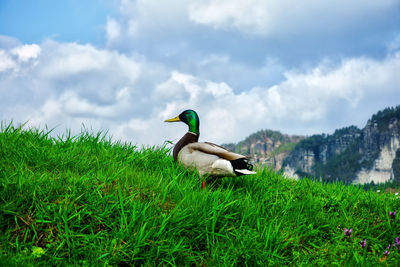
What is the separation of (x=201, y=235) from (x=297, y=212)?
1.72 meters

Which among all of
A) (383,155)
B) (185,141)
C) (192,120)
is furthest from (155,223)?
(383,155)

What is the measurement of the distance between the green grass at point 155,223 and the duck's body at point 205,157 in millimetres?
278

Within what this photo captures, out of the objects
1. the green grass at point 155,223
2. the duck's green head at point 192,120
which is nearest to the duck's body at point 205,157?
the duck's green head at point 192,120

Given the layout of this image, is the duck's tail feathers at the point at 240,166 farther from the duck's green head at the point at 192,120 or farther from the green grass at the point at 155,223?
the duck's green head at the point at 192,120

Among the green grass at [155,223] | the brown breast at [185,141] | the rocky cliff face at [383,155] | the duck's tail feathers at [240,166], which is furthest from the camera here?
the rocky cliff face at [383,155]

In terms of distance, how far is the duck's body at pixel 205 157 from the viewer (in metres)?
5.25

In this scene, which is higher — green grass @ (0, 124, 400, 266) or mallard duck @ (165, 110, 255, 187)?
mallard duck @ (165, 110, 255, 187)

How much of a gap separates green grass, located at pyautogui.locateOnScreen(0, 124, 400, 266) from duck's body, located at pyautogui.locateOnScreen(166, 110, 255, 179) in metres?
0.28

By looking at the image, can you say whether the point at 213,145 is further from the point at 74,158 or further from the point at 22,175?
the point at 22,175

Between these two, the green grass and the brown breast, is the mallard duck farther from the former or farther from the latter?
the green grass

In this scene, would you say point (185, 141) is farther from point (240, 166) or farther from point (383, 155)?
point (383, 155)

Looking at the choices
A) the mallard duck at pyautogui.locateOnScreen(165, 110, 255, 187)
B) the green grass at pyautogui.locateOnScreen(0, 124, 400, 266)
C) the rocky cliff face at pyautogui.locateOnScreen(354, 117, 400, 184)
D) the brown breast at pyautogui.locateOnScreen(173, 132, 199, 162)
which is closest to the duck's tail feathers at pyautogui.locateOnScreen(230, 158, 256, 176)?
the mallard duck at pyautogui.locateOnScreen(165, 110, 255, 187)

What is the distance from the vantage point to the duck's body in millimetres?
5250

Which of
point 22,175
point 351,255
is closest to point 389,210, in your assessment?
point 351,255
